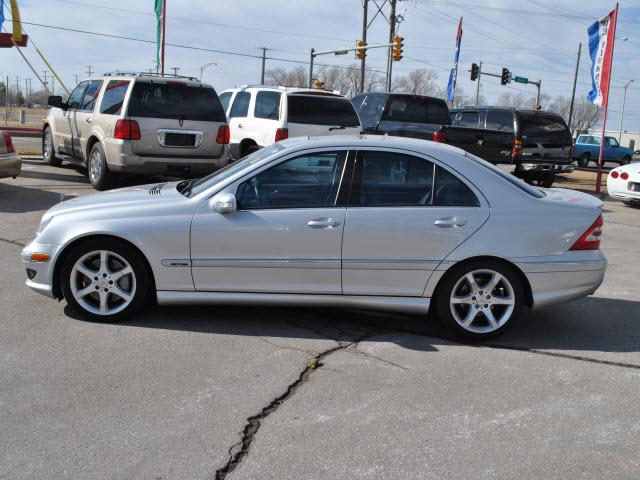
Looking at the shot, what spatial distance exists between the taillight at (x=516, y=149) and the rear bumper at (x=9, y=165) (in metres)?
10.7

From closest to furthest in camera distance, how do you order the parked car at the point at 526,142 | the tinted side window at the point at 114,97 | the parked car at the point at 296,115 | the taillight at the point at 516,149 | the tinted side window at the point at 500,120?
1. the tinted side window at the point at 114,97
2. the parked car at the point at 296,115
3. the parked car at the point at 526,142
4. the taillight at the point at 516,149
5. the tinted side window at the point at 500,120

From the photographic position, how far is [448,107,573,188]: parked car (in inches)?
615

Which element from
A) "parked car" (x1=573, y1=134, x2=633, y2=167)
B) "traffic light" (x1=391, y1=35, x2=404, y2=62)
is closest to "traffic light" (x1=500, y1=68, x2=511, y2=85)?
"parked car" (x1=573, y1=134, x2=633, y2=167)

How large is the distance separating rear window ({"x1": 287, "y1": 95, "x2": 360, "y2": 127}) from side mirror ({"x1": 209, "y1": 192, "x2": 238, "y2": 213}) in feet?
24.5

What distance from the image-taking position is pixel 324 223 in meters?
5.13

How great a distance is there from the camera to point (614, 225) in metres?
12.0

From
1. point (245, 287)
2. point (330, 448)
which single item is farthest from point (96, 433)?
point (245, 287)

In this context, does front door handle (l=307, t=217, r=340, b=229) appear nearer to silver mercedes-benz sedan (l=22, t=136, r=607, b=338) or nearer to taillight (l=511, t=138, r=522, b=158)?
silver mercedes-benz sedan (l=22, t=136, r=607, b=338)

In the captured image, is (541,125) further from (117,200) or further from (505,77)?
(505,77)

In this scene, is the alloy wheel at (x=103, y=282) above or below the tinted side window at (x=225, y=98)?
below

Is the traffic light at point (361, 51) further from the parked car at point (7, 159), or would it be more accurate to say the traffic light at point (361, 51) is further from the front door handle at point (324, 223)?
the front door handle at point (324, 223)

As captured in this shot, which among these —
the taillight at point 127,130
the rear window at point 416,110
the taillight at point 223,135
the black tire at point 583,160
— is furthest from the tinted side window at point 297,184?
the black tire at point 583,160

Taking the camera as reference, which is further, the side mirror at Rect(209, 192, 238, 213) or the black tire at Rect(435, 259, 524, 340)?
the black tire at Rect(435, 259, 524, 340)

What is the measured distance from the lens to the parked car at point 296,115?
12391 millimetres
